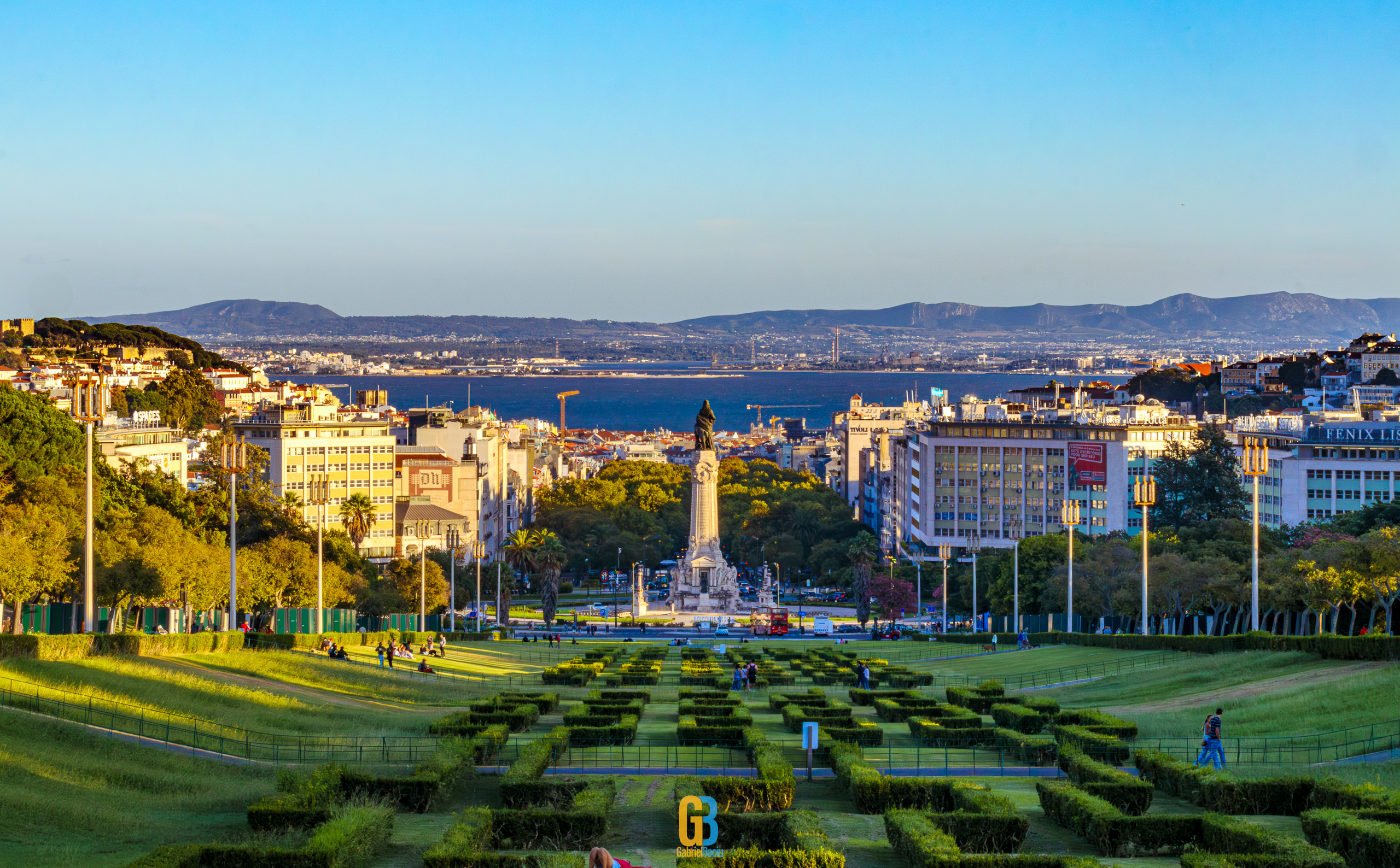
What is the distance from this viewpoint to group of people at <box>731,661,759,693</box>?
2009 inches

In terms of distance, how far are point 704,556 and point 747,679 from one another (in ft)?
221

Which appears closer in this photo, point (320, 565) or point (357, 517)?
point (320, 565)

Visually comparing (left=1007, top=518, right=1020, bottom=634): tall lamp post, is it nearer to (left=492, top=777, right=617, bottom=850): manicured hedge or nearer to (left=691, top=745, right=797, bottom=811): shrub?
(left=691, top=745, right=797, bottom=811): shrub

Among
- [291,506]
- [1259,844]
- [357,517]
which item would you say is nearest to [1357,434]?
[357,517]

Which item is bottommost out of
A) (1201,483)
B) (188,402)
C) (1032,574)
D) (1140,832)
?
(1032,574)

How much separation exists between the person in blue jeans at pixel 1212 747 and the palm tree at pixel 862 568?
77065mm

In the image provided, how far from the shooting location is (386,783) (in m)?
27.5

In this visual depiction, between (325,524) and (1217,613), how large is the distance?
61996 millimetres

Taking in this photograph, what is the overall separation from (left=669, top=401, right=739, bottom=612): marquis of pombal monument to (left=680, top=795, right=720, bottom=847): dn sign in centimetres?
9103

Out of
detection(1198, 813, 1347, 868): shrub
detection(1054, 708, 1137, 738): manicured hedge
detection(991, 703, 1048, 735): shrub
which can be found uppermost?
detection(1198, 813, 1347, 868): shrub

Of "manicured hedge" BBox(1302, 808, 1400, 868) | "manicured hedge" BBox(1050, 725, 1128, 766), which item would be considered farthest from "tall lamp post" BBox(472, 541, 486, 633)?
"manicured hedge" BBox(1302, 808, 1400, 868)

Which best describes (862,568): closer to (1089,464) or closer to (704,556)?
(704,556)

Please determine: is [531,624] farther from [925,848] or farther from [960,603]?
[925,848]

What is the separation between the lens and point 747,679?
2015 inches
